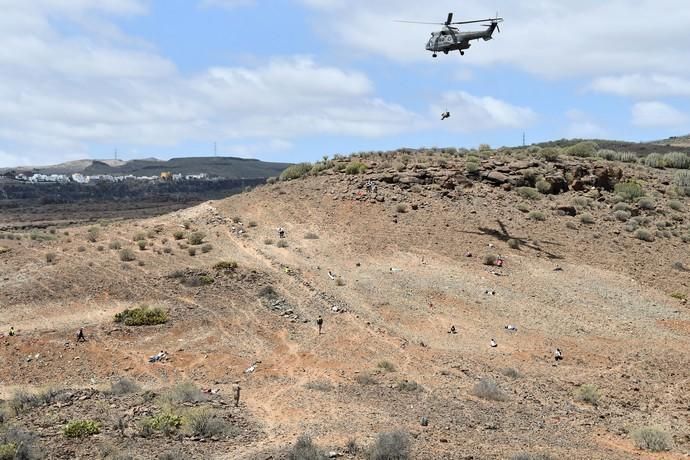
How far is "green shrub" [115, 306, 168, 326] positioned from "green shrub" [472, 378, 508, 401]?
10.5 m

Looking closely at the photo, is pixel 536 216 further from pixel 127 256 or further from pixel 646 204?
pixel 127 256

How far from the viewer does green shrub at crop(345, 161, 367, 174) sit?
37.1 m

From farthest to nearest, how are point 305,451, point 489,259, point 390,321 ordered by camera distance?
1. point 489,259
2. point 390,321
3. point 305,451

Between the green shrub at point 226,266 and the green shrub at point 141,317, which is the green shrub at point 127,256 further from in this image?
the green shrub at point 141,317

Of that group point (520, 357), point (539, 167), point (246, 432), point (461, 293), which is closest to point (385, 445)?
point (246, 432)

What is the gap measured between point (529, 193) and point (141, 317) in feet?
72.7

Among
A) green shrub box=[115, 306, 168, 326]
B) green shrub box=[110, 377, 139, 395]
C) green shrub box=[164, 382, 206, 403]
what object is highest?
green shrub box=[115, 306, 168, 326]

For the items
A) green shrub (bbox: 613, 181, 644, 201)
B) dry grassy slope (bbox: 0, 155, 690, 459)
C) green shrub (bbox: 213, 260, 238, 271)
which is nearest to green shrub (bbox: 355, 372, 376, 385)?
dry grassy slope (bbox: 0, 155, 690, 459)

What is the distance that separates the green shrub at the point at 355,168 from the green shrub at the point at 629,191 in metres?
14.2

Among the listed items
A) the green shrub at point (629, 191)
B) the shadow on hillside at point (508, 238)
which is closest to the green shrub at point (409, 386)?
the shadow on hillside at point (508, 238)

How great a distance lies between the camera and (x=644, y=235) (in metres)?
31.7

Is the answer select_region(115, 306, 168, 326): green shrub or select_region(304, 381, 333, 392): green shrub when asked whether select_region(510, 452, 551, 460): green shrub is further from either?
select_region(115, 306, 168, 326): green shrub

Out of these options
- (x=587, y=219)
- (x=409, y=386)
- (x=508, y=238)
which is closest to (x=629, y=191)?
(x=587, y=219)

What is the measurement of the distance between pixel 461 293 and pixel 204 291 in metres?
9.32
